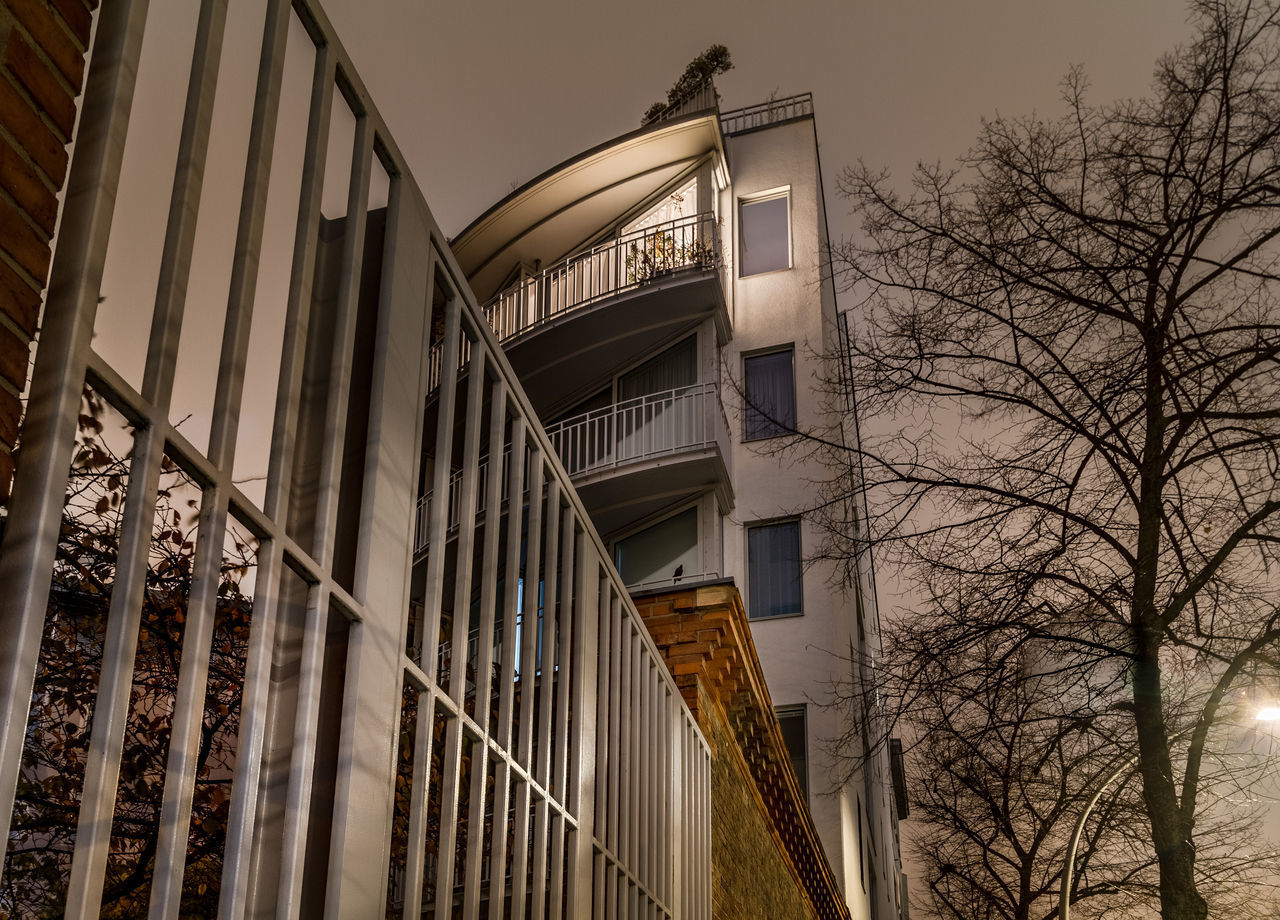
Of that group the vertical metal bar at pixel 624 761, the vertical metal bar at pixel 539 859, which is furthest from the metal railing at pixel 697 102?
the vertical metal bar at pixel 539 859

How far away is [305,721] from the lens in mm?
2475

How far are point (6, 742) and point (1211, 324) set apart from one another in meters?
9.62

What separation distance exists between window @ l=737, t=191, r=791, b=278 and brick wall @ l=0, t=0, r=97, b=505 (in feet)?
70.9

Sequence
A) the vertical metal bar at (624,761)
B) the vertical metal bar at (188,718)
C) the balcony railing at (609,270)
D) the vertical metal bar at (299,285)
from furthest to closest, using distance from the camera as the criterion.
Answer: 1. the balcony railing at (609,270)
2. the vertical metal bar at (624,761)
3. the vertical metal bar at (299,285)
4. the vertical metal bar at (188,718)

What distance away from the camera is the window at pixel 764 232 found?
76.5 feet

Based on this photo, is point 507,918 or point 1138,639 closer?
point 507,918

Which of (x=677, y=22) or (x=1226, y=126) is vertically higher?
(x=677, y=22)

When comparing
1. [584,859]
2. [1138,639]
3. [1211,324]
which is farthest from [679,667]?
[1211,324]

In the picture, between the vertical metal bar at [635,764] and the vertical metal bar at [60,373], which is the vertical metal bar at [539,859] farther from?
the vertical metal bar at [60,373]

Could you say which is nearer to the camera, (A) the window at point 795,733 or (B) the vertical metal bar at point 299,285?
(B) the vertical metal bar at point 299,285

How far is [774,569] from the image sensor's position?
2083 cm

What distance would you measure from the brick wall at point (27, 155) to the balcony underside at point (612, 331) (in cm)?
1936

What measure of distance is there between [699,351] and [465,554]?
1842cm

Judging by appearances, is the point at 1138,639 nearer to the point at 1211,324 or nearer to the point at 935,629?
the point at 935,629
